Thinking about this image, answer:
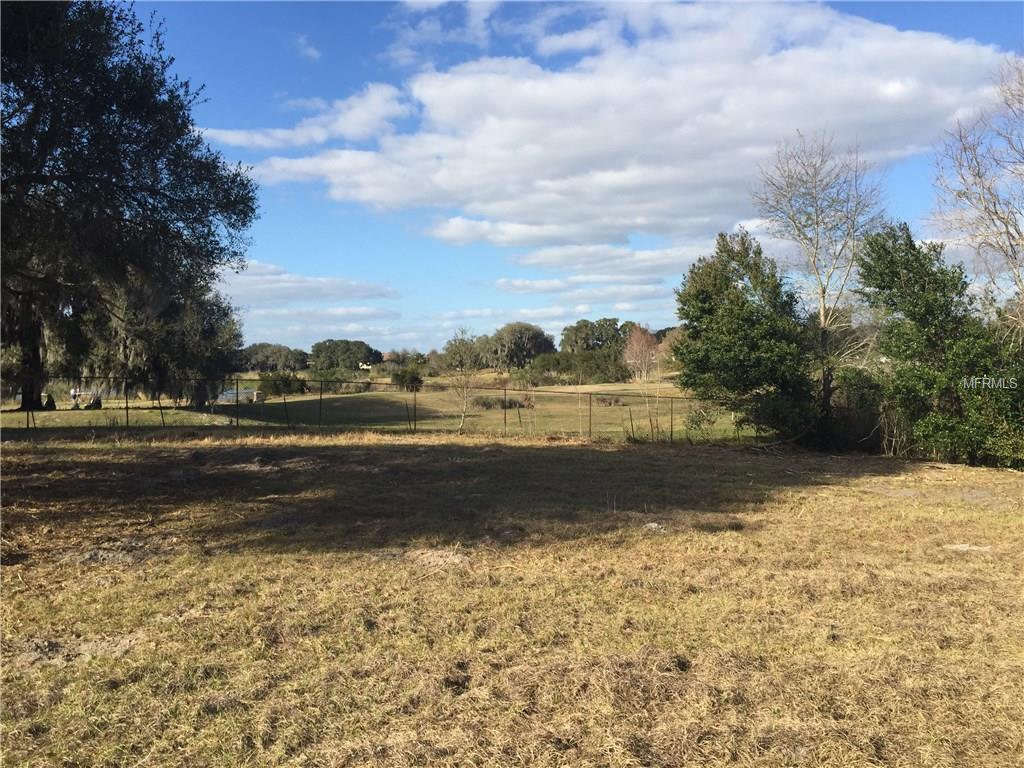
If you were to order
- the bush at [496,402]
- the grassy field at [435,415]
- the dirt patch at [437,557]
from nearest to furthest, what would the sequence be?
the dirt patch at [437,557]
the grassy field at [435,415]
the bush at [496,402]

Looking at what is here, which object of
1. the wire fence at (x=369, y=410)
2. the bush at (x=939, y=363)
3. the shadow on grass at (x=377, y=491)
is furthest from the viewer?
the wire fence at (x=369, y=410)

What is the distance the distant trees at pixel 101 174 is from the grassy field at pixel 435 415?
45.8 ft

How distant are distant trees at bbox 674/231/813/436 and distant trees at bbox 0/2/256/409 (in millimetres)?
13983

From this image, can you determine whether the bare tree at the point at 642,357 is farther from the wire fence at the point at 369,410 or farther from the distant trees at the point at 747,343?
the distant trees at the point at 747,343

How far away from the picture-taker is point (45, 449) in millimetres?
15672

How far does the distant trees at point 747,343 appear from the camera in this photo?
19656 millimetres

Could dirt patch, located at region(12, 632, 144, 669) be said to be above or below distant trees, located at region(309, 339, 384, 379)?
below

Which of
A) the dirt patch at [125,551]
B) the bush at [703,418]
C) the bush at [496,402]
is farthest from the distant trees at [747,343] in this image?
the bush at [496,402]

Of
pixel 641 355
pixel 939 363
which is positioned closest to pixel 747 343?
pixel 939 363

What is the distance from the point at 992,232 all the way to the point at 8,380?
114 feet

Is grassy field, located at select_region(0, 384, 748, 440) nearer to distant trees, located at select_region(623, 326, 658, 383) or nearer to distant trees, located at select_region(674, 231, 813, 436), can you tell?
distant trees, located at select_region(674, 231, 813, 436)

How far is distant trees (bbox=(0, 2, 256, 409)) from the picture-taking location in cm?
797

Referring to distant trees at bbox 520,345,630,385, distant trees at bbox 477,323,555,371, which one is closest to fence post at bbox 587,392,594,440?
distant trees at bbox 520,345,630,385

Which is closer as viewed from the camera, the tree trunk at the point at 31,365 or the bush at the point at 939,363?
the bush at the point at 939,363
